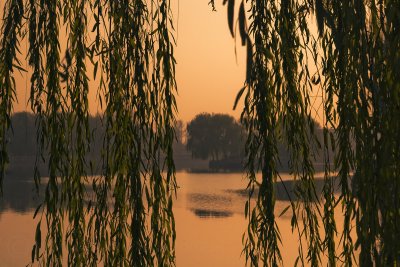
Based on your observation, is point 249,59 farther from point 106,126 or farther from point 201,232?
point 201,232

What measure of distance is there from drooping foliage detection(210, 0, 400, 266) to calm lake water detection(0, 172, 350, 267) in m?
14.1

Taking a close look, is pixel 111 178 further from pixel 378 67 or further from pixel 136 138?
pixel 378 67

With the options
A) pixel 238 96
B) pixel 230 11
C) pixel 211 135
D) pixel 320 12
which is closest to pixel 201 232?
pixel 230 11

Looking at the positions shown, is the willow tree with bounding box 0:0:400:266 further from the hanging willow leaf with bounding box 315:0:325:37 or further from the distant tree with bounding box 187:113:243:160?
the distant tree with bounding box 187:113:243:160

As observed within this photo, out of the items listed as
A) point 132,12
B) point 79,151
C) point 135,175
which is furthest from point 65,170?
point 132,12

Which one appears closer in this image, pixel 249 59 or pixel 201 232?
pixel 249 59

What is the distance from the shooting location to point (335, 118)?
3.32 metres

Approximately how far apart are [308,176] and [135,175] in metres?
0.89

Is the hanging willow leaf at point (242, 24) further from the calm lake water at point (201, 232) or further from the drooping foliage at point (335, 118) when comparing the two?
the calm lake water at point (201, 232)

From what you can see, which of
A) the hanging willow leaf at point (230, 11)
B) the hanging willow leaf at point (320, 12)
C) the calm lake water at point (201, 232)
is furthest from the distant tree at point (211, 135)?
the hanging willow leaf at point (320, 12)

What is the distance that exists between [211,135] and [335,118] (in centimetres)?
8531

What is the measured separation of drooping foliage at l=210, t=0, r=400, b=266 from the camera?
8.52 ft

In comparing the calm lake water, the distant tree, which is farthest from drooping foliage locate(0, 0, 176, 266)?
the distant tree

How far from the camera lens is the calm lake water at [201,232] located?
1862 centimetres
